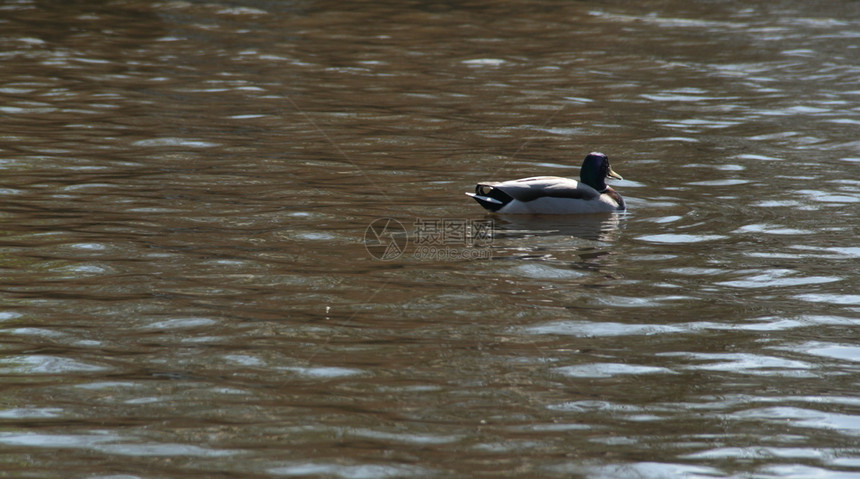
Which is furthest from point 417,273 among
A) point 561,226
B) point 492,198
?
point 561,226

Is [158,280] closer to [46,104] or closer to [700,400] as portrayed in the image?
[700,400]

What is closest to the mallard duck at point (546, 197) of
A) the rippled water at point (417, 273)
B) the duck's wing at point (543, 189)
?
the duck's wing at point (543, 189)

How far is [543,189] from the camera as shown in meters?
9.62

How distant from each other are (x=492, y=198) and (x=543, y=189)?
49 cm

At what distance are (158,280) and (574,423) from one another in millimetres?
3504

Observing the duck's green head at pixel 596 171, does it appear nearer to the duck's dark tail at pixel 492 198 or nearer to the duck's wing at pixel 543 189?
the duck's wing at pixel 543 189

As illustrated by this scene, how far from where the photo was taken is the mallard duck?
9.57m

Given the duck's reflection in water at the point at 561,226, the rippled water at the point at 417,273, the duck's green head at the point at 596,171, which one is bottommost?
the duck's reflection in water at the point at 561,226

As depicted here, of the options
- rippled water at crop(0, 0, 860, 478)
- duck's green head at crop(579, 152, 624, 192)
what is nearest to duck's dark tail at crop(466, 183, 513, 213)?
rippled water at crop(0, 0, 860, 478)

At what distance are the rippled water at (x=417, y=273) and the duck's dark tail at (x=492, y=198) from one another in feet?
0.54

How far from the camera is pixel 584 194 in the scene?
980 cm

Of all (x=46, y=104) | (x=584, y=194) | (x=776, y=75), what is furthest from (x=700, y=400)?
(x=776, y=75)

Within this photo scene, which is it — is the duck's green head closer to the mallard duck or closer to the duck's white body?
the mallard duck

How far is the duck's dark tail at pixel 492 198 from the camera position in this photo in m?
9.48
